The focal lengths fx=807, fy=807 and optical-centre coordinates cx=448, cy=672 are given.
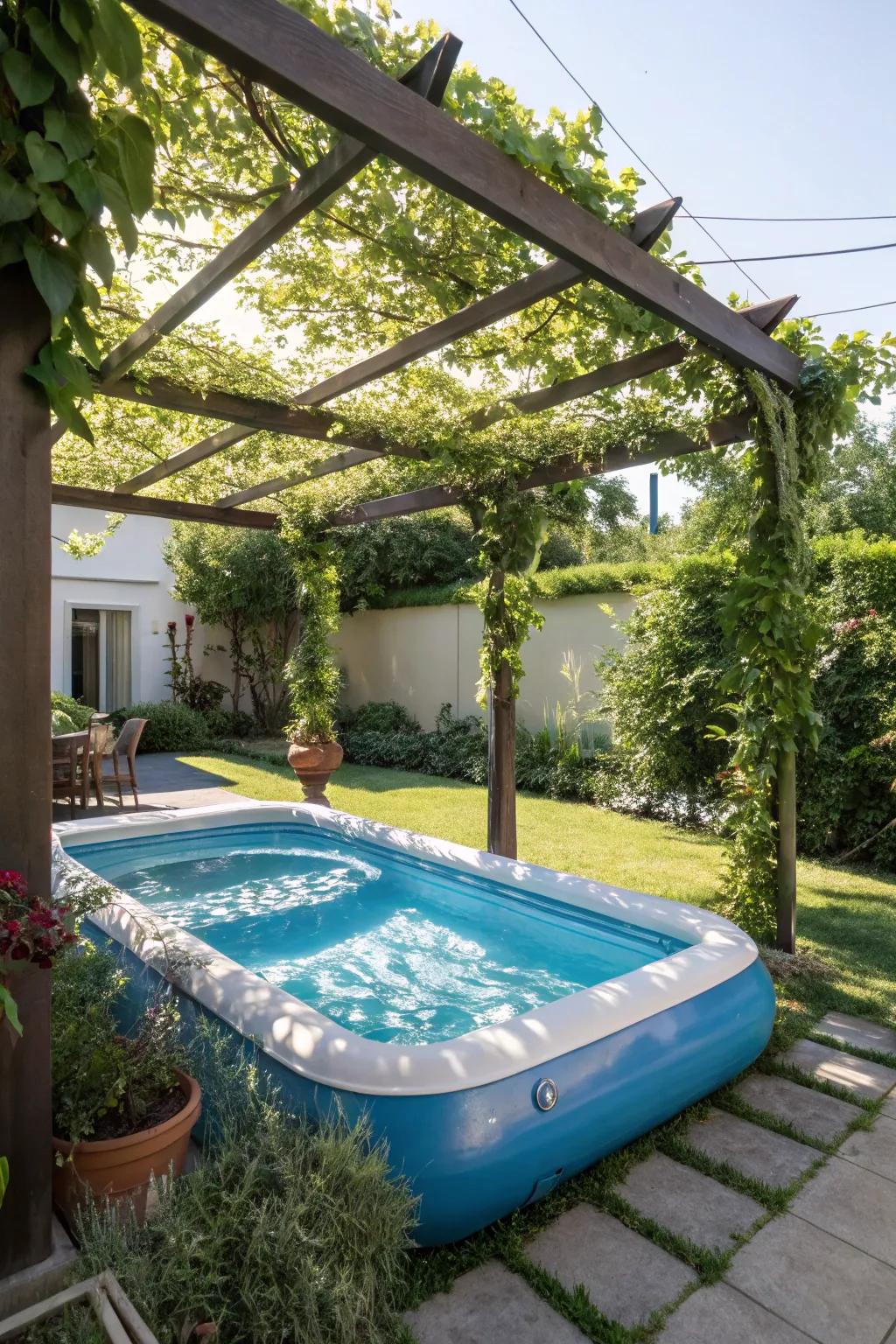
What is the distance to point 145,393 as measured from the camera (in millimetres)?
4379

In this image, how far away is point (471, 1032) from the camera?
2.59m

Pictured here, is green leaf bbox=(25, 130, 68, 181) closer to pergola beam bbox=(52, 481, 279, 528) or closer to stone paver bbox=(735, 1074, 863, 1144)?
stone paver bbox=(735, 1074, 863, 1144)

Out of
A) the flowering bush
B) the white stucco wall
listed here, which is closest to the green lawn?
the flowering bush

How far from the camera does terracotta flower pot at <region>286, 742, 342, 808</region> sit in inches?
308

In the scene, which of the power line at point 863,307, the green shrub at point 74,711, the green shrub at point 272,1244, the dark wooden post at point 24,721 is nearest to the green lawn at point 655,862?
the green shrub at point 74,711

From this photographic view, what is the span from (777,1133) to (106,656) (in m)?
12.3

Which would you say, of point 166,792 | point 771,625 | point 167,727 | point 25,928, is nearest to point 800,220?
point 771,625

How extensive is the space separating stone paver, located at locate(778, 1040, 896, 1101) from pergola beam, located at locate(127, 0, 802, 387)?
3.02 m

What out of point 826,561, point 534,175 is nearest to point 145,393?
point 534,175

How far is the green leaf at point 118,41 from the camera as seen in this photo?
1529 mm

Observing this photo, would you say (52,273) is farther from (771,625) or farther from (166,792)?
(166,792)

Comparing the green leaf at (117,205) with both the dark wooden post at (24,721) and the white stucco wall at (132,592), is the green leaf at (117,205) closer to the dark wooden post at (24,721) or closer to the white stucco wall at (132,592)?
the dark wooden post at (24,721)

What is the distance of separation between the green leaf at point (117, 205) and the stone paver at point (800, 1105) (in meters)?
3.27

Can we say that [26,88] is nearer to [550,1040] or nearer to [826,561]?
A: [550,1040]
